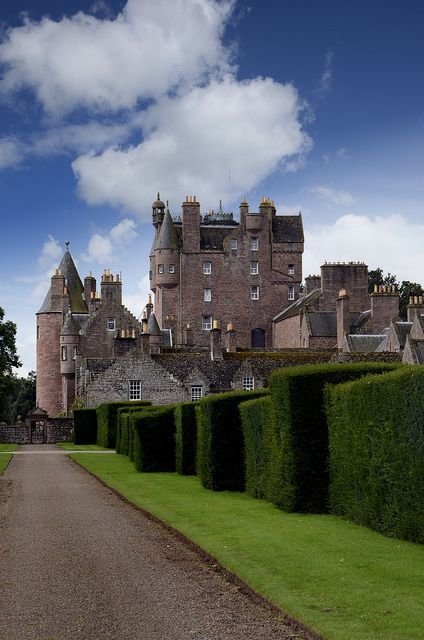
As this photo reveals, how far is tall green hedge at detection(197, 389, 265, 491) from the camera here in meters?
23.8

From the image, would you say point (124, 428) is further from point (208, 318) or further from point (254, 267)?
point (254, 267)

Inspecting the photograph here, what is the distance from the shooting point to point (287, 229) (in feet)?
308

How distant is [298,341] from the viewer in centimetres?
7938

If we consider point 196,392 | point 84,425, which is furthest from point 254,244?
point 84,425

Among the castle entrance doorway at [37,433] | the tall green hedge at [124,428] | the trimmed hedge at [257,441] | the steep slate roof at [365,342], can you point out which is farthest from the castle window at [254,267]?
the trimmed hedge at [257,441]

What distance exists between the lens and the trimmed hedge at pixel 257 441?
2047 cm

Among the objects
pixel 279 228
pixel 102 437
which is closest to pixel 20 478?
pixel 102 437

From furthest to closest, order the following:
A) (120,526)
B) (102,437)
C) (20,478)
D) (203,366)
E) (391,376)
→ (203,366) < (102,437) < (20,478) < (120,526) < (391,376)

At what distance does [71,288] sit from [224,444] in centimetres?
6501

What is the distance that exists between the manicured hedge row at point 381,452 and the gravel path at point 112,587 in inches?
126

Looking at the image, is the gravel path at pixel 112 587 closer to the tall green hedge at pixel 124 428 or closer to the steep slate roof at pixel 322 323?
the tall green hedge at pixel 124 428

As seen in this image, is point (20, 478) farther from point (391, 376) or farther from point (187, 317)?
point (187, 317)

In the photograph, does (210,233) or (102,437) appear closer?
(102,437)

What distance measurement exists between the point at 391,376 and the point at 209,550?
13.3ft
